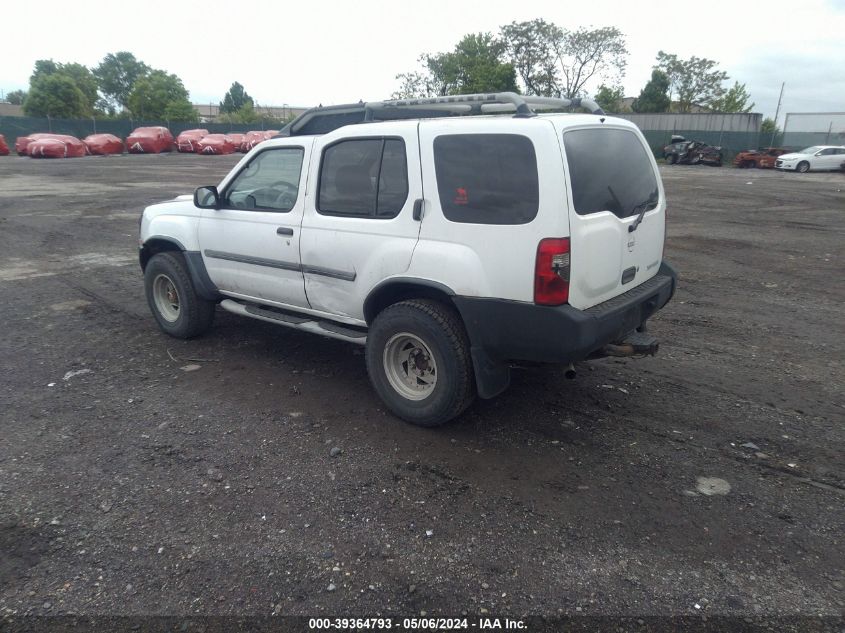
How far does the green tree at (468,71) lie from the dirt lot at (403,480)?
54.5m

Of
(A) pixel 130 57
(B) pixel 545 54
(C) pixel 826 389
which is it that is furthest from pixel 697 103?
(A) pixel 130 57

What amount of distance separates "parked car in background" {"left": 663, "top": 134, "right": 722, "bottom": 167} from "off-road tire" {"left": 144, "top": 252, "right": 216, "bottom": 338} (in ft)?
129

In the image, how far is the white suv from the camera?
3.59 meters

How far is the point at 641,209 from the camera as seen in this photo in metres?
4.25

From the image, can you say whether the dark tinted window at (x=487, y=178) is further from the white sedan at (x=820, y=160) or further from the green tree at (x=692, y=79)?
the green tree at (x=692, y=79)

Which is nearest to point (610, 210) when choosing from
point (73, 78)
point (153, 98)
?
point (153, 98)

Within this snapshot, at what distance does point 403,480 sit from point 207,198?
123 inches

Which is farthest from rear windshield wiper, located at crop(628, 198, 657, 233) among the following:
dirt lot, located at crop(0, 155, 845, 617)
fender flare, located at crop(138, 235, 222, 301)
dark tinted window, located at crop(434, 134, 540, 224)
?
fender flare, located at crop(138, 235, 222, 301)

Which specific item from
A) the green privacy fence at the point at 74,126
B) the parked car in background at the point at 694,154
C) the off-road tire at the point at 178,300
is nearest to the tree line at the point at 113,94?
the green privacy fence at the point at 74,126

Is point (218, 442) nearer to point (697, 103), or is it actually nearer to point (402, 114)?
point (402, 114)

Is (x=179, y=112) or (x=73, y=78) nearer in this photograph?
(x=179, y=112)

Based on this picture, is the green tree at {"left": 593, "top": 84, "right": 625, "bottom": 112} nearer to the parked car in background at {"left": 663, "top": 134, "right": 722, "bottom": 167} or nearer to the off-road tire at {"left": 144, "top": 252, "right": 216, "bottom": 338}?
the parked car in background at {"left": 663, "top": 134, "right": 722, "bottom": 167}

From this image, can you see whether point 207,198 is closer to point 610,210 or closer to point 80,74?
point 610,210

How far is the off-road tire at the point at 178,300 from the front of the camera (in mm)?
5727
